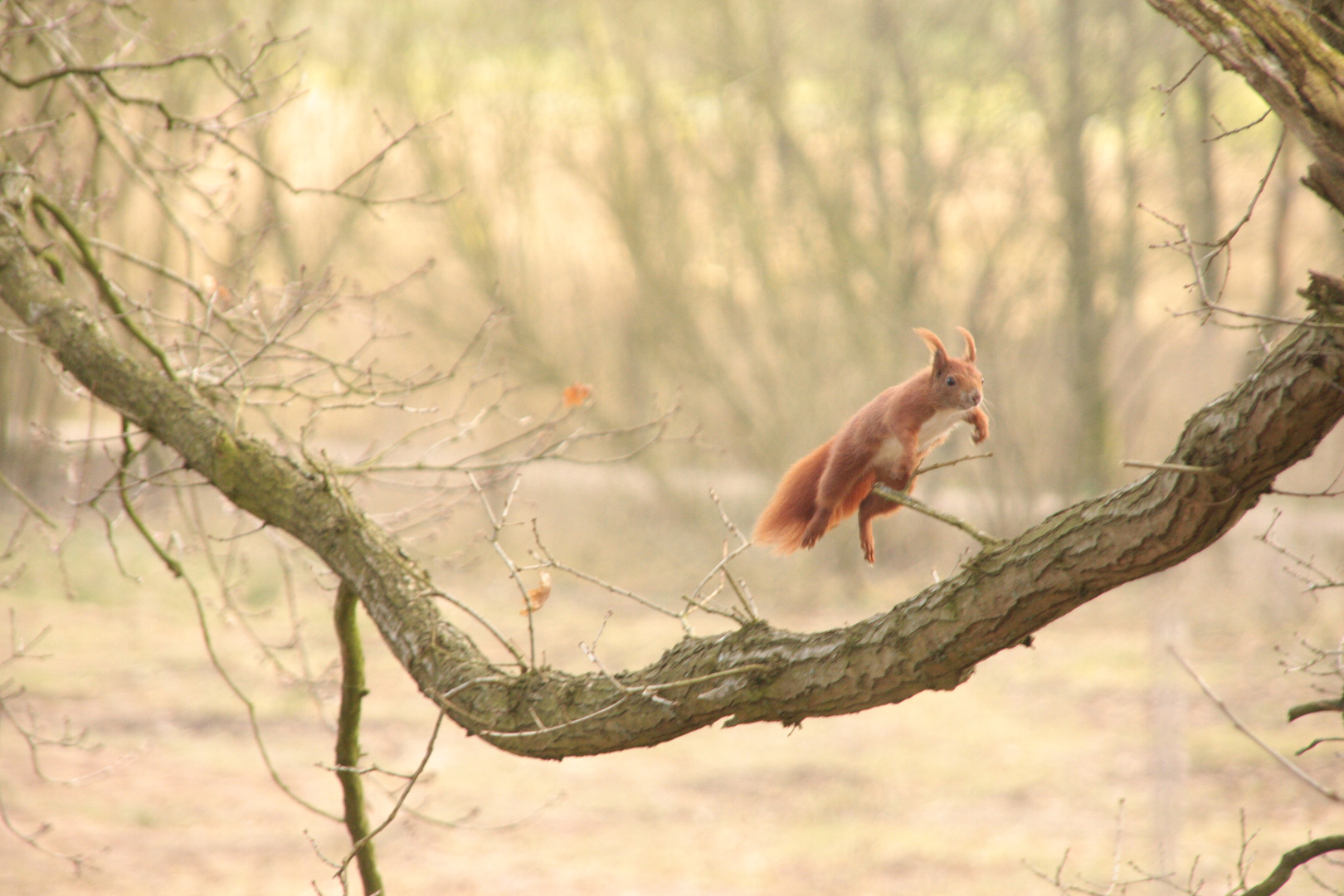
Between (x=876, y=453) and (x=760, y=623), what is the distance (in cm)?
66

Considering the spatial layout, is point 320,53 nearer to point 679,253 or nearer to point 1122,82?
point 679,253

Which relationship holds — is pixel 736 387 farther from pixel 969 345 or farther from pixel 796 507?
pixel 969 345

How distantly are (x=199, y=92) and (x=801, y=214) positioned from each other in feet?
19.3

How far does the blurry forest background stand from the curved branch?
15.1ft

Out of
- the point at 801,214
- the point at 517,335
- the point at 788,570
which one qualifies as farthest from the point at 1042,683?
the point at 517,335

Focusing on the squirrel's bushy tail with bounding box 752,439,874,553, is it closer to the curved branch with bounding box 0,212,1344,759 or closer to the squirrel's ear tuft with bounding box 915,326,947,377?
the squirrel's ear tuft with bounding box 915,326,947,377

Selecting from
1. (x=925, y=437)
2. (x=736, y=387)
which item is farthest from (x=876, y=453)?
(x=736, y=387)

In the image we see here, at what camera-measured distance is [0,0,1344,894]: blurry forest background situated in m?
8.12

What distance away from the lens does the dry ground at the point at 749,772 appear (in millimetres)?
7637

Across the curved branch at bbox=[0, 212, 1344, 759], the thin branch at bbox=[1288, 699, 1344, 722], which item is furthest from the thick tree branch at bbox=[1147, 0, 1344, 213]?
the thin branch at bbox=[1288, 699, 1344, 722]

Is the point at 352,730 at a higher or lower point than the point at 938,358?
higher

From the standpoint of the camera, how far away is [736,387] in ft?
36.6

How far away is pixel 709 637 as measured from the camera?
7.07ft

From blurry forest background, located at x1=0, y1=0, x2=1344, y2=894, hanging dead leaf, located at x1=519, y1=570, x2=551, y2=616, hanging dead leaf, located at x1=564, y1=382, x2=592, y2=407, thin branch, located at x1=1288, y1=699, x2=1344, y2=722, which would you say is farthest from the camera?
blurry forest background, located at x1=0, y1=0, x2=1344, y2=894
